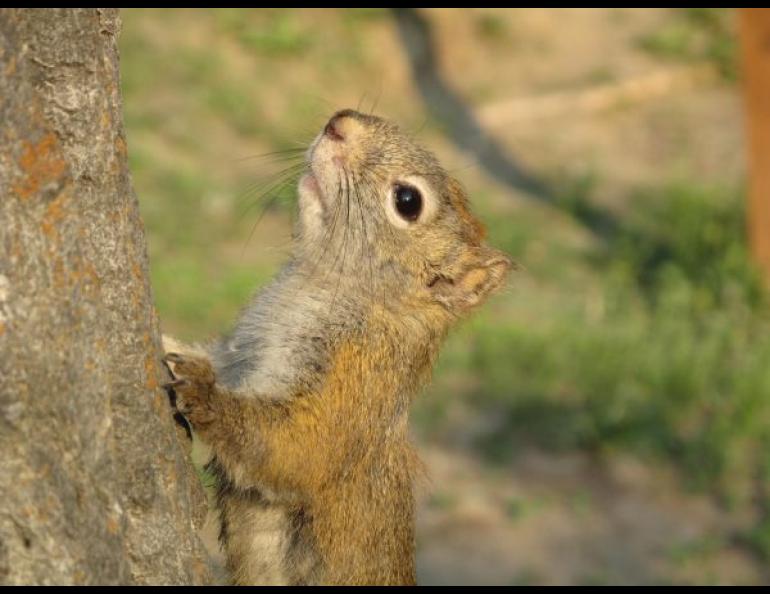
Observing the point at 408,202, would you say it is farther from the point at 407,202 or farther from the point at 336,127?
the point at 336,127

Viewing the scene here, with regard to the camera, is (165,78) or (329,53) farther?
(329,53)

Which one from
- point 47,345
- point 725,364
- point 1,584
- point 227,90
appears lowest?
point 1,584

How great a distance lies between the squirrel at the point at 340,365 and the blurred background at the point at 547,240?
0.24 meters

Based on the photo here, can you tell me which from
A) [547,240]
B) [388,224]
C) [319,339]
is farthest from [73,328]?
[547,240]

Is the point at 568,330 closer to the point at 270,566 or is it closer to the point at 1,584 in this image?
the point at 270,566

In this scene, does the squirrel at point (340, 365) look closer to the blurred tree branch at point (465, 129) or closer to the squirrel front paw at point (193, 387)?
the squirrel front paw at point (193, 387)

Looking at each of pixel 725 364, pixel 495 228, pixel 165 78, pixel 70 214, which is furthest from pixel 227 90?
pixel 70 214

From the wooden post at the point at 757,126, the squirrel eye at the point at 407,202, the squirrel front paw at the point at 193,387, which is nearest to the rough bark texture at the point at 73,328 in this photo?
the squirrel front paw at the point at 193,387

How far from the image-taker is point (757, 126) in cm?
779

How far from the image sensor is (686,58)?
10.8 m

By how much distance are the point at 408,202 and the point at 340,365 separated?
0.65 m

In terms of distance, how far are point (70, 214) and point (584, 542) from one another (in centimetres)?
388

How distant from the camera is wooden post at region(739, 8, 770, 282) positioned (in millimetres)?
7629

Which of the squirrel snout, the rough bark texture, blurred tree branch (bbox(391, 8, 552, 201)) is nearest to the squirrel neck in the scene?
the squirrel snout
